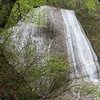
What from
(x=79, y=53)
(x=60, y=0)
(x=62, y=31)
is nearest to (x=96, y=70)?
(x=79, y=53)

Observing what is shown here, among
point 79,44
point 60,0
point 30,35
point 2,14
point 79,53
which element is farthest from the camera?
point 60,0

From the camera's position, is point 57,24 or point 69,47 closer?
point 69,47

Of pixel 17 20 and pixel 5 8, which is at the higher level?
pixel 5 8

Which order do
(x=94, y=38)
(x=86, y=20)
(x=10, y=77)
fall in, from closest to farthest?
1. (x=10, y=77)
2. (x=94, y=38)
3. (x=86, y=20)

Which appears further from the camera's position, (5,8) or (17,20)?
(17,20)

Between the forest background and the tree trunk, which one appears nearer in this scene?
the tree trunk

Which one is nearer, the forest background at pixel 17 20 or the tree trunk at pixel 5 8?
the tree trunk at pixel 5 8

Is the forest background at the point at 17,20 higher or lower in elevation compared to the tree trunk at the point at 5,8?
lower

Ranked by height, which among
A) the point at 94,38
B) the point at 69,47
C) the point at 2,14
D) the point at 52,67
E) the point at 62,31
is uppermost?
the point at 2,14

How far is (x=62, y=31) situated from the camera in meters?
8.28

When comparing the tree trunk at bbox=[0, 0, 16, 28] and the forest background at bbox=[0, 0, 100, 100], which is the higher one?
the tree trunk at bbox=[0, 0, 16, 28]

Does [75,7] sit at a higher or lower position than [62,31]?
higher

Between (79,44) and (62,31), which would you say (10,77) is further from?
(79,44)

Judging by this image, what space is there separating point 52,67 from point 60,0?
38.7 ft
